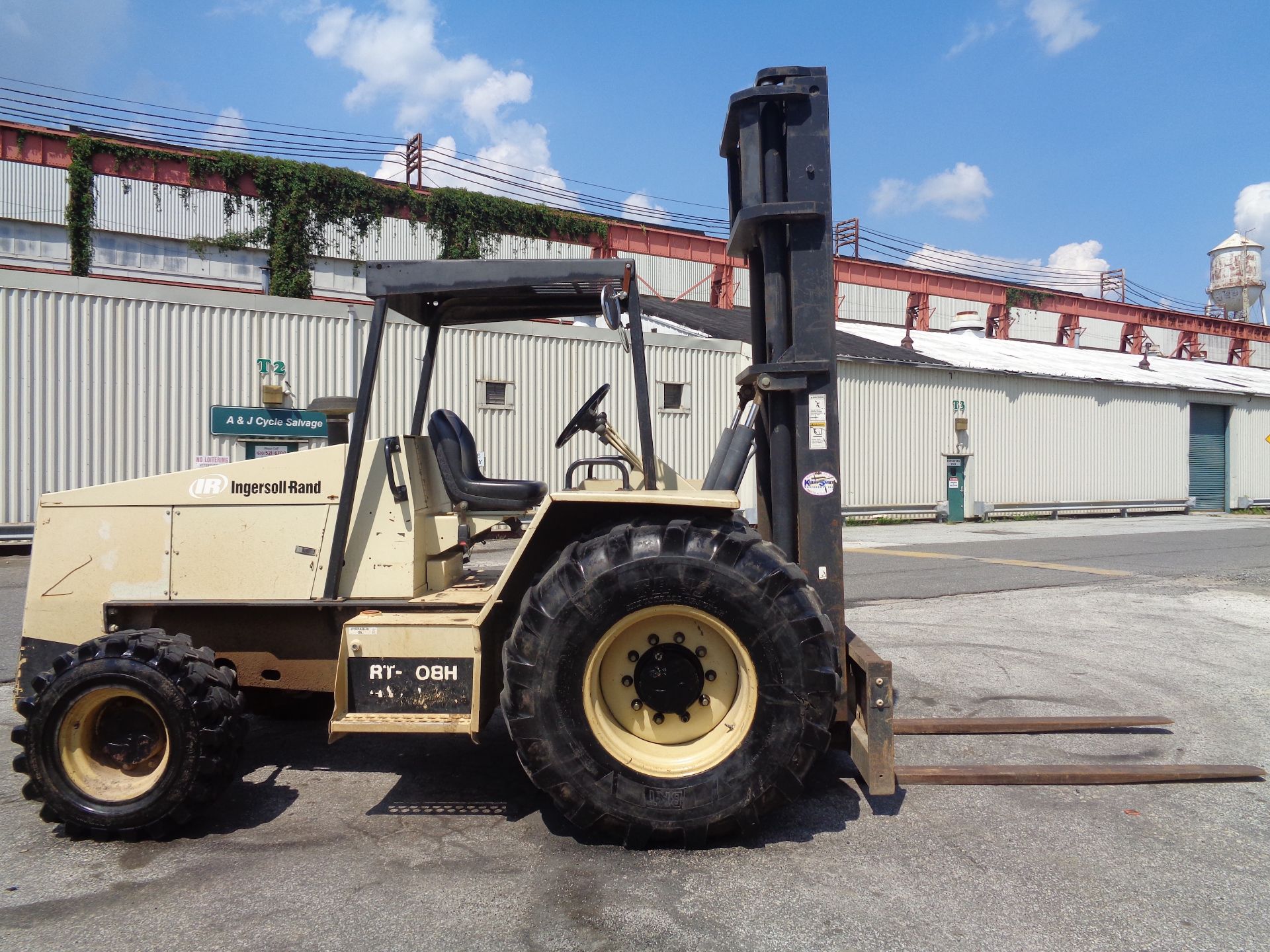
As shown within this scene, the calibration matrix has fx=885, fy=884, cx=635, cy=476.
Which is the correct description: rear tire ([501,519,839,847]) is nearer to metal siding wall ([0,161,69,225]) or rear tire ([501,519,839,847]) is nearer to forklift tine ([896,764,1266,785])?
forklift tine ([896,764,1266,785])

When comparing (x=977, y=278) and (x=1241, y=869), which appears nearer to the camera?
(x=1241, y=869)

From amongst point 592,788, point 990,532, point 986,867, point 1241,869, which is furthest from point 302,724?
point 990,532

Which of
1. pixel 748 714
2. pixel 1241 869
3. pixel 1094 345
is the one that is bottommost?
pixel 1241 869

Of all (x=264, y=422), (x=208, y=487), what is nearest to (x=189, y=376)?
(x=264, y=422)

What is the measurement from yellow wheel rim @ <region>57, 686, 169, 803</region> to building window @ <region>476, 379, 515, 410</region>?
537 inches

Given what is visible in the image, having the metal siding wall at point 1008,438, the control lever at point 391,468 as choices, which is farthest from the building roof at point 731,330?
the control lever at point 391,468

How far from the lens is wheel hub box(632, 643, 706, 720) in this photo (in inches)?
152

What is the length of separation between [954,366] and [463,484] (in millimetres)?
21920

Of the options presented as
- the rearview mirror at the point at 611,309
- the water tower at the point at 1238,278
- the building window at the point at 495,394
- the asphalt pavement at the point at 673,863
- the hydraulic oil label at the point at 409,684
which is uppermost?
the water tower at the point at 1238,278

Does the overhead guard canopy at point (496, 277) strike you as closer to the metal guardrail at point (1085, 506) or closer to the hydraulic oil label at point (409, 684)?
the hydraulic oil label at point (409, 684)

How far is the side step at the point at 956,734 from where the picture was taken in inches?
148

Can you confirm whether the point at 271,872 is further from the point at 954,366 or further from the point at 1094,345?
the point at 1094,345

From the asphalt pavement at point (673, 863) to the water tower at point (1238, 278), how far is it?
2247 inches

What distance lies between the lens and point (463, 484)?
4.62 metres
